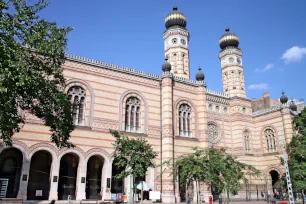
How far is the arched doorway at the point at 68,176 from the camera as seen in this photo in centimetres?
2067

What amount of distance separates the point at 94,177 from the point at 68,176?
6.72ft

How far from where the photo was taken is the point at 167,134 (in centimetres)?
2402

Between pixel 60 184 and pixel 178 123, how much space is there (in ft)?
36.5

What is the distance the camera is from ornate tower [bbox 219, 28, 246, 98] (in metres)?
34.3

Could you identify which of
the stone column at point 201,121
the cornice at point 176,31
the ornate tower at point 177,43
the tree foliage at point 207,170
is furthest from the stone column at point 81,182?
the cornice at point 176,31

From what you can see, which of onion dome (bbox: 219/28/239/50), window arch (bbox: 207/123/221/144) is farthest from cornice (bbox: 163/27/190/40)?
window arch (bbox: 207/123/221/144)

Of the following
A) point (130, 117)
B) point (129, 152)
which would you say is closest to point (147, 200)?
point (130, 117)

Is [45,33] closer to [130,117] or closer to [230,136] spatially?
[130,117]

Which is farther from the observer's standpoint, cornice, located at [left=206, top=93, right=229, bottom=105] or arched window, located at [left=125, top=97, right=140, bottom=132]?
cornice, located at [left=206, top=93, right=229, bottom=105]

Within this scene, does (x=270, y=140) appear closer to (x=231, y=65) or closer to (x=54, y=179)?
(x=231, y=65)

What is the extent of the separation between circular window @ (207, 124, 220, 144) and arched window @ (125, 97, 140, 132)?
9.45m

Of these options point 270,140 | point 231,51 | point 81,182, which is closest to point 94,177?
point 81,182

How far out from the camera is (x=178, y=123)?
2564 cm

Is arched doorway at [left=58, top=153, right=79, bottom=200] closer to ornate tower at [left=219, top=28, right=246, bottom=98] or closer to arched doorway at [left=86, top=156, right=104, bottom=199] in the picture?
arched doorway at [left=86, top=156, right=104, bottom=199]
